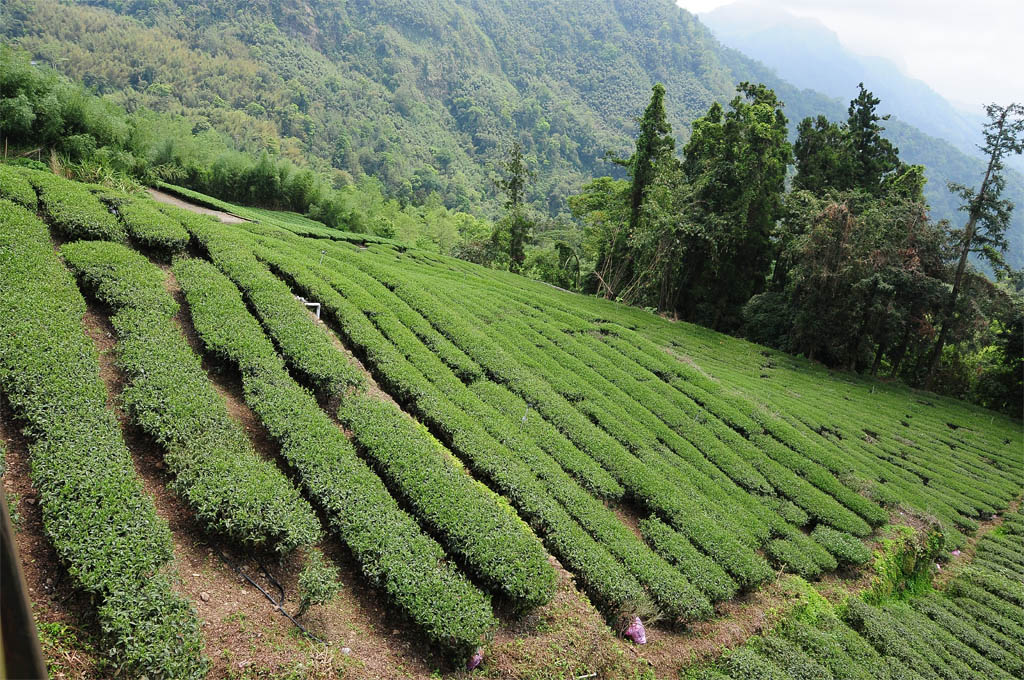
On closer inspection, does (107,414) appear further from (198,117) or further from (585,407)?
(198,117)

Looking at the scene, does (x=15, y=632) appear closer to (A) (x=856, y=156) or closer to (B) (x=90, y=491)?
(B) (x=90, y=491)

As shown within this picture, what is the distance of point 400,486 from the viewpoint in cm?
788

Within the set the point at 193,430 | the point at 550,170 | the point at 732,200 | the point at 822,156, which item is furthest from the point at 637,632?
the point at 550,170

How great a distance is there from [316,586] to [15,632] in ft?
18.8

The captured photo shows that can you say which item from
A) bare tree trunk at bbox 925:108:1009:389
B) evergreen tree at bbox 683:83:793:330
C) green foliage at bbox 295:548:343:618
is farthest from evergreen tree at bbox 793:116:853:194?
green foliage at bbox 295:548:343:618

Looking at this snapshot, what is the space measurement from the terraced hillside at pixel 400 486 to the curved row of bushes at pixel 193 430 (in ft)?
0.12

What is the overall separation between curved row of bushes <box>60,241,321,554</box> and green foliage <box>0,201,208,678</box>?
0.49 metres

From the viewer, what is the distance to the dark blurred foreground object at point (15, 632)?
0.83 meters

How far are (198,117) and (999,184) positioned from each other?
87020mm

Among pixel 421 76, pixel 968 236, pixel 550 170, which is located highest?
pixel 421 76

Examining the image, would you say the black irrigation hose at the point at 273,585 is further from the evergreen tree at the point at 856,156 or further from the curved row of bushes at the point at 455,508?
the evergreen tree at the point at 856,156

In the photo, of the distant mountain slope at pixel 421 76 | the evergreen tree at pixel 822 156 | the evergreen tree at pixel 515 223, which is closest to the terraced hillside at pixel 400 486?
the evergreen tree at pixel 822 156

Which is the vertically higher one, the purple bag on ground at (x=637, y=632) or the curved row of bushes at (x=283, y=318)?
the curved row of bushes at (x=283, y=318)

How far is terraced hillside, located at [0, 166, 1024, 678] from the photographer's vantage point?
5828 mm
